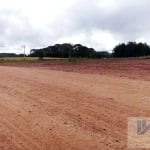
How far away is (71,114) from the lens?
9.18 metres

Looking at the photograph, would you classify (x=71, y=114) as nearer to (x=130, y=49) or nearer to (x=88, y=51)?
(x=130, y=49)

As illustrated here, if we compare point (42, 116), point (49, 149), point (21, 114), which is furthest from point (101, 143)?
point (21, 114)

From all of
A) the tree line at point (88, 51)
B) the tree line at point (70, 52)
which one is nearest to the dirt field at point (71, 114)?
the tree line at point (88, 51)

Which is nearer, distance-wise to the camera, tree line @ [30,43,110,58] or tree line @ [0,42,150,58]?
tree line @ [0,42,150,58]

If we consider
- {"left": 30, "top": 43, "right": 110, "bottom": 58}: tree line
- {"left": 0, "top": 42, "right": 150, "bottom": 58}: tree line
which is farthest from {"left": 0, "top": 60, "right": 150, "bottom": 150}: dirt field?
{"left": 30, "top": 43, "right": 110, "bottom": 58}: tree line

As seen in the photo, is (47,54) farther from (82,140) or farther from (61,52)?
(82,140)

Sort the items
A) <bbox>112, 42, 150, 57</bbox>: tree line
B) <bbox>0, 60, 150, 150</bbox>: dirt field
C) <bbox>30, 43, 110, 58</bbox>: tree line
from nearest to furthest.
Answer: <bbox>0, 60, 150, 150</bbox>: dirt field, <bbox>112, 42, 150, 57</bbox>: tree line, <bbox>30, 43, 110, 58</bbox>: tree line

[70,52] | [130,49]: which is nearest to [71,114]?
[130,49]

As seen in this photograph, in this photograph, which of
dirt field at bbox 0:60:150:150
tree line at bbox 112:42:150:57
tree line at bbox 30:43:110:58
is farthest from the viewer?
tree line at bbox 30:43:110:58

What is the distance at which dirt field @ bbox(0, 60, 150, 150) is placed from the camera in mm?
7145

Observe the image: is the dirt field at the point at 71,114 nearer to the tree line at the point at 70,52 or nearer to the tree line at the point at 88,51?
the tree line at the point at 88,51

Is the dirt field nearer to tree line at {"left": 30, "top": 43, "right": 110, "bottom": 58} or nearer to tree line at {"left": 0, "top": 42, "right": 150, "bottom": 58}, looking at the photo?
tree line at {"left": 0, "top": 42, "right": 150, "bottom": 58}

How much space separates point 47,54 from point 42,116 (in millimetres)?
66968

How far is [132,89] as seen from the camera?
12.3 meters
